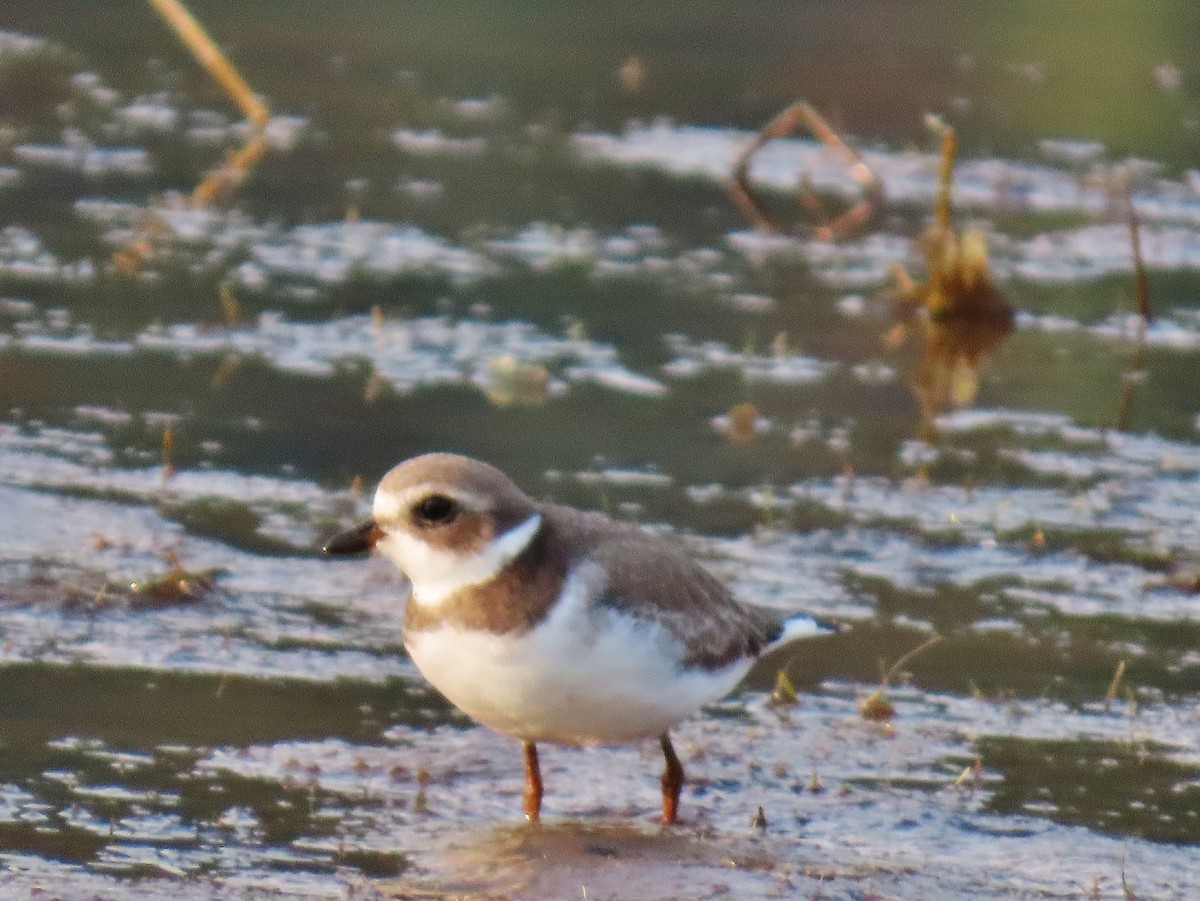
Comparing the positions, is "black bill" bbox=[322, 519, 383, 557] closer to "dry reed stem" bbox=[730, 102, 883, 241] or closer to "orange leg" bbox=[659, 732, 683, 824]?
"orange leg" bbox=[659, 732, 683, 824]

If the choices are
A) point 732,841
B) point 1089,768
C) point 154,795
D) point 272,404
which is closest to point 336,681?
point 154,795

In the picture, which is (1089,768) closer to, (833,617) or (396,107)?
(833,617)

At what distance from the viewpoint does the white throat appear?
5.32m

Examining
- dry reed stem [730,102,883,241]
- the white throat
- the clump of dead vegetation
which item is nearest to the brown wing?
the white throat

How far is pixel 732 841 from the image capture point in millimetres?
5672

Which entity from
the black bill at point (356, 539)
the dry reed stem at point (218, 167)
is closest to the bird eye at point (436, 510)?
the black bill at point (356, 539)

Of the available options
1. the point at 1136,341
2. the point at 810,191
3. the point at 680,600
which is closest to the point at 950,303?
the point at 1136,341

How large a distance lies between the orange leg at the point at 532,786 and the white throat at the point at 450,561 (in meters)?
0.59

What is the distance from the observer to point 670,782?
18.9 feet

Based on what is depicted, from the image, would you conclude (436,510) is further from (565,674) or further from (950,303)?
(950,303)

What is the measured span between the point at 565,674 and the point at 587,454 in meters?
3.77

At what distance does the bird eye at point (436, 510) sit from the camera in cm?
537

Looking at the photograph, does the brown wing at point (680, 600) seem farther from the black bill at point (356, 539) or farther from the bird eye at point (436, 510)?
the black bill at point (356, 539)

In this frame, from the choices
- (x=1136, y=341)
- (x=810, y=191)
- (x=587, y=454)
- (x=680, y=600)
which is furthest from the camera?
(x=810, y=191)
